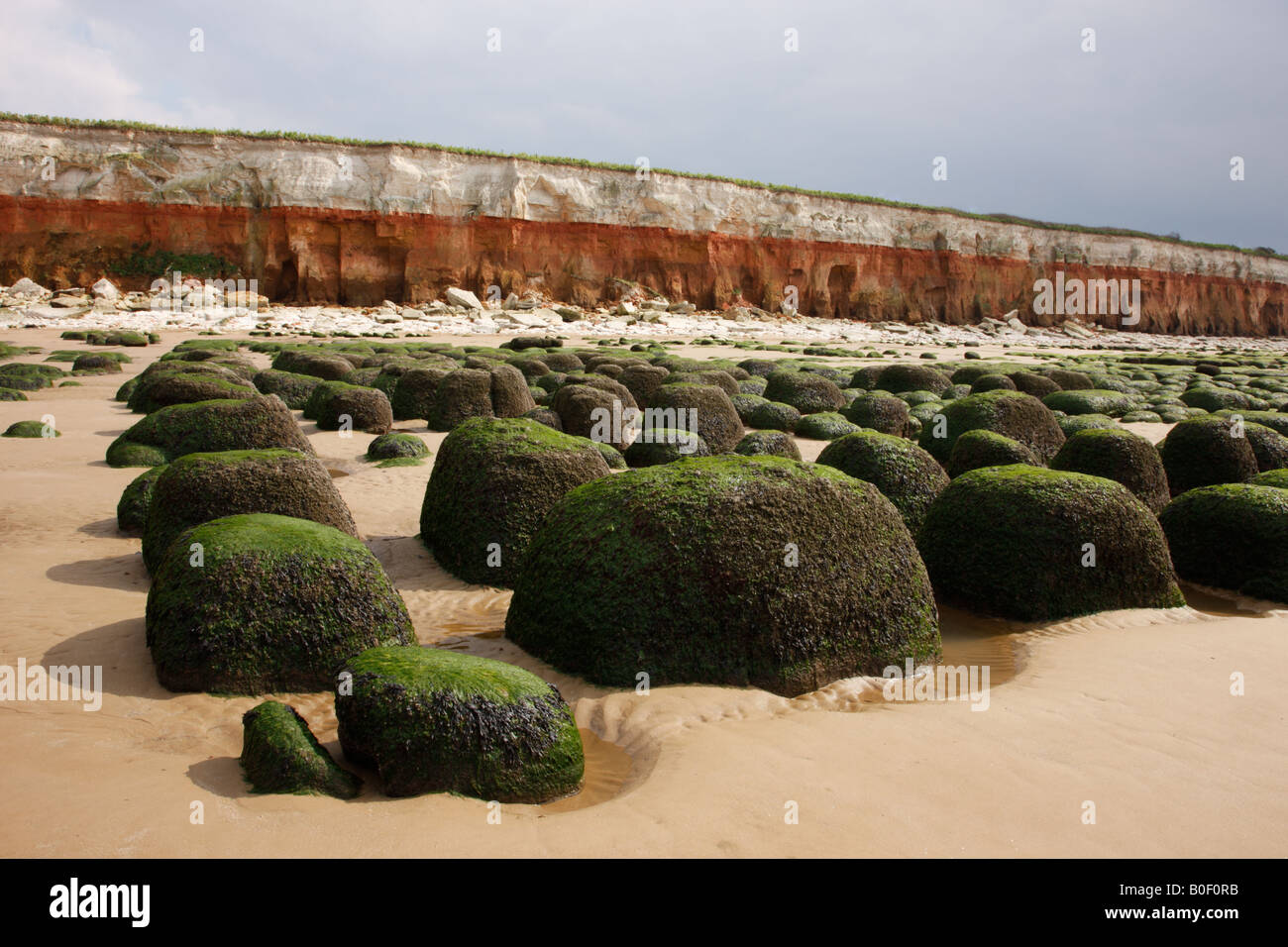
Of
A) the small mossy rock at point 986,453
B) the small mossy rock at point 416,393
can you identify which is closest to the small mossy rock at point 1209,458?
the small mossy rock at point 986,453

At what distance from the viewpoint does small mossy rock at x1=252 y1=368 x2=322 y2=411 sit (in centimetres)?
1362

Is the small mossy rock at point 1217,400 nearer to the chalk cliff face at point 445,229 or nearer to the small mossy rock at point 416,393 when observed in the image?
the small mossy rock at point 416,393

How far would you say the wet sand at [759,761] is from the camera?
3.04 metres

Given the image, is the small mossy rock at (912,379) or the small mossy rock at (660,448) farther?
the small mossy rock at (912,379)

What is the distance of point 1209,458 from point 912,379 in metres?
9.06

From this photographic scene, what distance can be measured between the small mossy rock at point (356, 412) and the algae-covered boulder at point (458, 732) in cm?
890

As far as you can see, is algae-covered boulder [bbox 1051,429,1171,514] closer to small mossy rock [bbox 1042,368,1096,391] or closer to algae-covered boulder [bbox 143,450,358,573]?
algae-covered boulder [bbox 143,450,358,573]

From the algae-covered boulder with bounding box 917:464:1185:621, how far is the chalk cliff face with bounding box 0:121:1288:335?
34413 mm

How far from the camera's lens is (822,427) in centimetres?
1343

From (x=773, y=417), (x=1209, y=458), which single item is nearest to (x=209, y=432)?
(x=773, y=417)

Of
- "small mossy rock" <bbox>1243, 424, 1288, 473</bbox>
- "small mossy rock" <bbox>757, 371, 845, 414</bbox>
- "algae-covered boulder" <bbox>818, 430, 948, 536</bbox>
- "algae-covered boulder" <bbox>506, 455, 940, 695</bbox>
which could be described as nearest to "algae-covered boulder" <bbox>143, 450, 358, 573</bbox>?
"algae-covered boulder" <bbox>506, 455, 940, 695</bbox>

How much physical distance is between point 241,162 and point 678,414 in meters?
32.0

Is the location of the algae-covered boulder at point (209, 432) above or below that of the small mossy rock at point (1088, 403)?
below

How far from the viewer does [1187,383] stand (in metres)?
24.2
